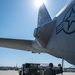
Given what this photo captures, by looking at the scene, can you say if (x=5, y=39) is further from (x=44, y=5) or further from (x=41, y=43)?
(x=44, y=5)

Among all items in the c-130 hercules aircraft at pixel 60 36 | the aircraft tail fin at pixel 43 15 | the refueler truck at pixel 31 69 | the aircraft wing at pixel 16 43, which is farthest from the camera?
the refueler truck at pixel 31 69

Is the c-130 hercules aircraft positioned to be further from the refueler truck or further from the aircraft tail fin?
the refueler truck

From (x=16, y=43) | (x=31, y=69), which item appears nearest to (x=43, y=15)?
(x=16, y=43)

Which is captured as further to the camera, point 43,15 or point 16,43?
point 43,15

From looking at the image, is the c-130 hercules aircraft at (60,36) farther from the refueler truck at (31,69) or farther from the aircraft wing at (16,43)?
the refueler truck at (31,69)

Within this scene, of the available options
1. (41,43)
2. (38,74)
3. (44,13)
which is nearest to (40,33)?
(41,43)

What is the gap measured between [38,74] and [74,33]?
13174 mm

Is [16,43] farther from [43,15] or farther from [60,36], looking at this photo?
[60,36]

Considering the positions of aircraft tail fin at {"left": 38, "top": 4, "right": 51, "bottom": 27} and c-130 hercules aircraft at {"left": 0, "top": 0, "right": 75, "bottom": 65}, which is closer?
c-130 hercules aircraft at {"left": 0, "top": 0, "right": 75, "bottom": 65}

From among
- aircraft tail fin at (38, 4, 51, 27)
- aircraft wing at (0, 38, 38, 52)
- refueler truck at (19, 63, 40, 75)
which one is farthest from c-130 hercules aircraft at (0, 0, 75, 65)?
refueler truck at (19, 63, 40, 75)

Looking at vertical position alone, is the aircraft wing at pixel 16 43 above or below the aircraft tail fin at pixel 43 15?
below

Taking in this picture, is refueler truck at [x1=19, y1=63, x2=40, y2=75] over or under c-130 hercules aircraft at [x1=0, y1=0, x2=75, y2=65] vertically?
under

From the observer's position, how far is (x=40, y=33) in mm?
11992

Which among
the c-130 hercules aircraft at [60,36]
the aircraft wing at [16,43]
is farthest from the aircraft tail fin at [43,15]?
the c-130 hercules aircraft at [60,36]
